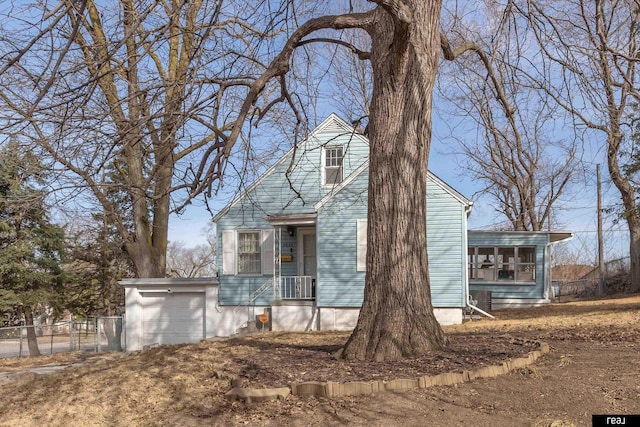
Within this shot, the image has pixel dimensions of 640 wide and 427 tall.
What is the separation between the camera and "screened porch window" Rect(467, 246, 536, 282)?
76.7 ft

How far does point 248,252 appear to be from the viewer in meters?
19.1

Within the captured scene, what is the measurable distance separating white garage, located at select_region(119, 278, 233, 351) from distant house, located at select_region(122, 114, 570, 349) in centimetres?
3

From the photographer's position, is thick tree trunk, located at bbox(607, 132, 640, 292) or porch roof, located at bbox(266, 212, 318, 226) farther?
thick tree trunk, located at bbox(607, 132, 640, 292)

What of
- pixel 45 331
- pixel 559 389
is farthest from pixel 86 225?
pixel 559 389

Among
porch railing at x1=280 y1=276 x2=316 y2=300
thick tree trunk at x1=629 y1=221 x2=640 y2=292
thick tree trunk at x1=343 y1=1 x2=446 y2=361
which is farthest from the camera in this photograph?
thick tree trunk at x1=629 y1=221 x2=640 y2=292

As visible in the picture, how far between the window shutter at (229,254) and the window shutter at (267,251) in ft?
3.20

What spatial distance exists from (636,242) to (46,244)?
27.0 m

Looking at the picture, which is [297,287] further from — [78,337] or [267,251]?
[78,337]

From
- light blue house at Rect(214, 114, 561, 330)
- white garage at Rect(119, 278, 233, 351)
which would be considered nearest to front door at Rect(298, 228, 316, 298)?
light blue house at Rect(214, 114, 561, 330)

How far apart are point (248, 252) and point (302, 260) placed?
1.81 meters

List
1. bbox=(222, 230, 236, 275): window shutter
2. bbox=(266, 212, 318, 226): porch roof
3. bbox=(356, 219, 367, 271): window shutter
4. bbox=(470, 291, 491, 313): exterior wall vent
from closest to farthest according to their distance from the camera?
bbox=(356, 219, 367, 271): window shutter, bbox=(266, 212, 318, 226): porch roof, bbox=(222, 230, 236, 275): window shutter, bbox=(470, 291, 491, 313): exterior wall vent

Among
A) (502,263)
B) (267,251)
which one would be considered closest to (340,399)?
(267,251)

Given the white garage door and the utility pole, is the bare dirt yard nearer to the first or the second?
the white garage door

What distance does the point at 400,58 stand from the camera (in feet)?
24.0
